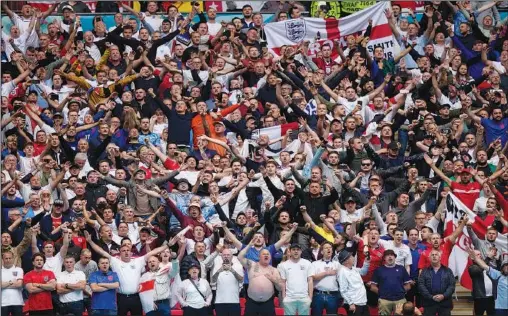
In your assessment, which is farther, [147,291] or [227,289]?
[147,291]

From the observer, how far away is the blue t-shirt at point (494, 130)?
2948 cm

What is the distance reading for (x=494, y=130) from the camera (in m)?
29.5

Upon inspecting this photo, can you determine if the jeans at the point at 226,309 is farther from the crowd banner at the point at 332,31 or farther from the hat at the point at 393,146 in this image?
the crowd banner at the point at 332,31

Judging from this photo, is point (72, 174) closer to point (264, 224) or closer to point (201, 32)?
point (264, 224)

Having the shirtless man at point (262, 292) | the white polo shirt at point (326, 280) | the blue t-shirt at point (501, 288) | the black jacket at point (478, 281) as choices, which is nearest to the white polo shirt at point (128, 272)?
the shirtless man at point (262, 292)

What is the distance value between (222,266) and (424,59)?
8670 mm

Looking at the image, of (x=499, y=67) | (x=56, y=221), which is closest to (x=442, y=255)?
(x=56, y=221)

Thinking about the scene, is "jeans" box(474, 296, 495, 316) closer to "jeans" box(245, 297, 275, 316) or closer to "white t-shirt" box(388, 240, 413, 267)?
"white t-shirt" box(388, 240, 413, 267)

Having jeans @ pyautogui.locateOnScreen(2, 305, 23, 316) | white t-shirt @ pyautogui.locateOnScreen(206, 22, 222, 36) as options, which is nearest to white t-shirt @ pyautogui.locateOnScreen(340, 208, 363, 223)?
jeans @ pyautogui.locateOnScreen(2, 305, 23, 316)

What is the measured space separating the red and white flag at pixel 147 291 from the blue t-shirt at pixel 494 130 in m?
8.17

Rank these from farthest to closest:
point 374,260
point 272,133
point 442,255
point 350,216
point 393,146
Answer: point 272,133
point 393,146
point 350,216
point 442,255
point 374,260

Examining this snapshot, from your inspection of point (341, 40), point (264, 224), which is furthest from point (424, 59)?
point (264, 224)

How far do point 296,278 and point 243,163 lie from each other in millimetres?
4080

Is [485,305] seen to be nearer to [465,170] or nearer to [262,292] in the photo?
[465,170]
